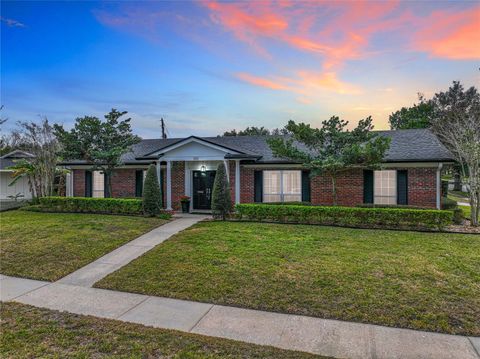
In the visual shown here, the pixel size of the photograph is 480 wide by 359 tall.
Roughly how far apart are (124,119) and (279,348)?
14.8m

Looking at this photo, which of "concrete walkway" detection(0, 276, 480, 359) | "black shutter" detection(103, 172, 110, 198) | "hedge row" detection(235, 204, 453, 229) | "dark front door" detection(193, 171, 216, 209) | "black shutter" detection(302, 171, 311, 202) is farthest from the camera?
"black shutter" detection(103, 172, 110, 198)

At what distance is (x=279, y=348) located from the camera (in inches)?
148

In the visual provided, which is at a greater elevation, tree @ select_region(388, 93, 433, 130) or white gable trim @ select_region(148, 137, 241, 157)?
tree @ select_region(388, 93, 433, 130)

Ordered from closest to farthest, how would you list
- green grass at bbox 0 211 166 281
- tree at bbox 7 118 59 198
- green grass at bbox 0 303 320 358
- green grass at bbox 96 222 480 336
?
green grass at bbox 0 303 320 358, green grass at bbox 96 222 480 336, green grass at bbox 0 211 166 281, tree at bbox 7 118 59 198

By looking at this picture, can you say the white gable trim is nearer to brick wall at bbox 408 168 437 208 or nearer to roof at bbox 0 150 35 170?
brick wall at bbox 408 168 437 208

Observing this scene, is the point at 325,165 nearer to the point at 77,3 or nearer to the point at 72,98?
the point at 77,3

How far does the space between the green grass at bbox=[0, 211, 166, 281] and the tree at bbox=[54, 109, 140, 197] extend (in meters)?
3.11

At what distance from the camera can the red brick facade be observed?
12703mm

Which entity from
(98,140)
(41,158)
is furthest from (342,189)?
(41,158)

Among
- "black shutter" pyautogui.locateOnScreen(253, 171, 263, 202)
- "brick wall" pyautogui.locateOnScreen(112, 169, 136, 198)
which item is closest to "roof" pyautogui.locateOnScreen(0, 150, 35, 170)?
"brick wall" pyautogui.locateOnScreen(112, 169, 136, 198)

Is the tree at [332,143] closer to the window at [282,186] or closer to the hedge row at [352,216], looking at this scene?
the hedge row at [352,216]

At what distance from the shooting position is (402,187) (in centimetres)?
1291

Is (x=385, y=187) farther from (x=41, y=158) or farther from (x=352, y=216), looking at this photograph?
(x=41, y=158)

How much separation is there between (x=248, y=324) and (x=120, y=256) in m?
4.92
